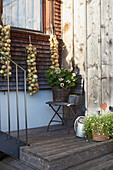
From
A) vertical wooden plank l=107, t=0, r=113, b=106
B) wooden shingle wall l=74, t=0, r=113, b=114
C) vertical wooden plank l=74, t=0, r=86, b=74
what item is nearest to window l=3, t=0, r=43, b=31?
vertical wooden plank l=74, t=0, r=86, b=74

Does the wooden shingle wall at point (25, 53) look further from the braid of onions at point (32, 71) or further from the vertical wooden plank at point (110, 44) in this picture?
the vertical wooden plank at point (110, 44)

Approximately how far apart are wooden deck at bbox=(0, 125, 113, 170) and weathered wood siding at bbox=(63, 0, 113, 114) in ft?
3.17

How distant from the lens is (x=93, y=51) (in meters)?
3.97

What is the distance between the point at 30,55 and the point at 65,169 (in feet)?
7.56

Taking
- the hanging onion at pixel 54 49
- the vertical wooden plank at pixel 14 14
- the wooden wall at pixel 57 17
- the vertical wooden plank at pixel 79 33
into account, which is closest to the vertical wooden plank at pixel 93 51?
the vertical wooden plank at pixel 79 33

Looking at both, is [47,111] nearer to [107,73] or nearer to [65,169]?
[107,73]

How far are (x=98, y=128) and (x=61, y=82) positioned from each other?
1.35 metres

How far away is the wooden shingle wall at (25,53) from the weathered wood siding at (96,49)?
652mm

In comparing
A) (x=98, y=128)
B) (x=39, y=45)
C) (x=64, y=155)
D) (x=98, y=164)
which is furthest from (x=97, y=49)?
(x=64, y=155)

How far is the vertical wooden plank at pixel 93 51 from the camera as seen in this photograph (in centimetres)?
390

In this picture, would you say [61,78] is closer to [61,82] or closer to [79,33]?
[61,82]

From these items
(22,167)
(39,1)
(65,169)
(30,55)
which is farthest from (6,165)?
(39,1)

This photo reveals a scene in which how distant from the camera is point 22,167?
2.66 meters

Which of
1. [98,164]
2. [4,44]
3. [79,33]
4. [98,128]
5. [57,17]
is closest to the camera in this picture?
[98,164]
